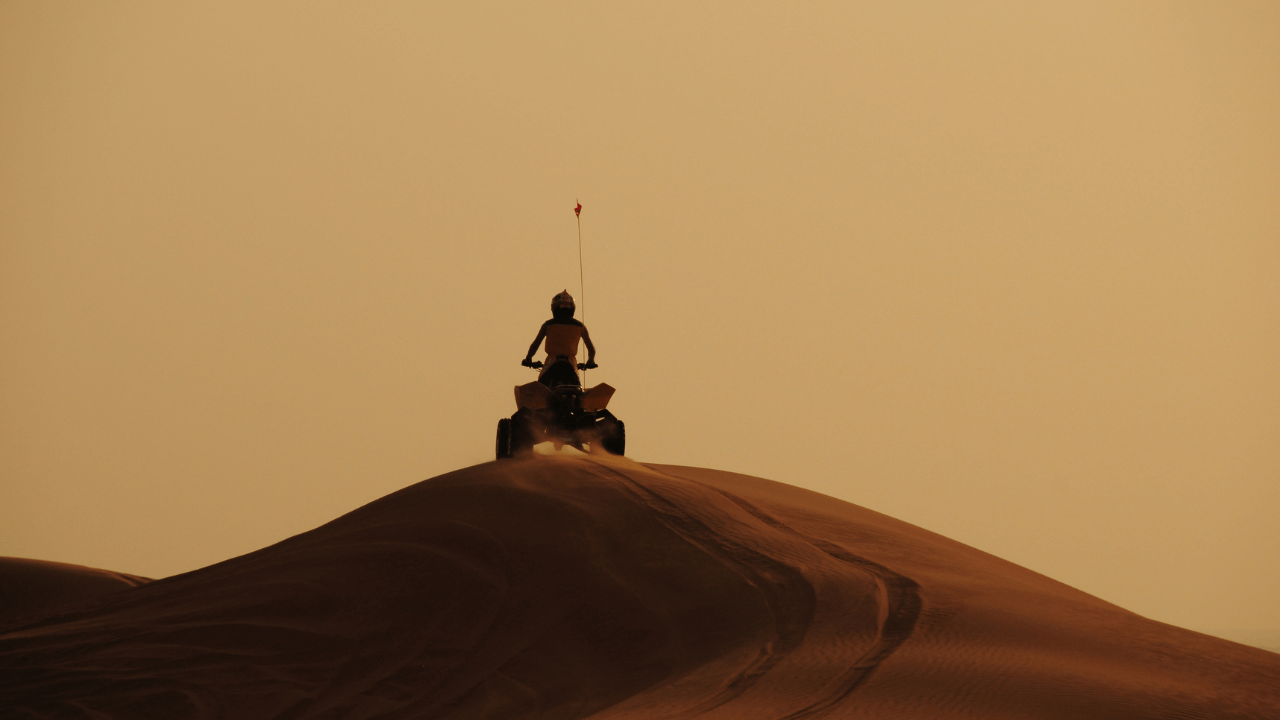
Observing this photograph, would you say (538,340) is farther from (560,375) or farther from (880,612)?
(880,612)

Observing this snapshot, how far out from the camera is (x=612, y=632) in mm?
7566

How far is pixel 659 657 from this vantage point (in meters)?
7.12

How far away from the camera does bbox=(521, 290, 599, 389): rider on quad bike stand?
41.7 feet

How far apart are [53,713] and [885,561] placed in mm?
6810

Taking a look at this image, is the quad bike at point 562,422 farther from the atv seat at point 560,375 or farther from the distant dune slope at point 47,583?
the distant dune slope at point 47,583

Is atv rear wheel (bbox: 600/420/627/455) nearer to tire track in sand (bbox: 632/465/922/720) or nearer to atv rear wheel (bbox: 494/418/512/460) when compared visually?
atv rear wheel (bbox: 494/418/512/460)

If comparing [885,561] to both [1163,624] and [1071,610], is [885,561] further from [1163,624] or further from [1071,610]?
[1163,624]

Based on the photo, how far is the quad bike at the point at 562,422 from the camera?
40.4 feet

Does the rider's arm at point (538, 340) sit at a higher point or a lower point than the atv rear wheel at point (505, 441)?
higher

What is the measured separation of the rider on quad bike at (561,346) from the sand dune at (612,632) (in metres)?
2.45

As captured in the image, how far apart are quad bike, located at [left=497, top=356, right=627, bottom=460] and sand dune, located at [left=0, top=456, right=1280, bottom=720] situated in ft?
6.19

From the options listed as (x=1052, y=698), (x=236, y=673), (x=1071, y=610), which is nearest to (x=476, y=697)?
(x=236, y=673)

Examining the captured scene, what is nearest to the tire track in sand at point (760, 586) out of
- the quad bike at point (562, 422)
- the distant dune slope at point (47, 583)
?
the quad bike at point (562, 422)

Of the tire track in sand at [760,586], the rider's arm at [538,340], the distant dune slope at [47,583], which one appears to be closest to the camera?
the tire track in sand at [760,586]
